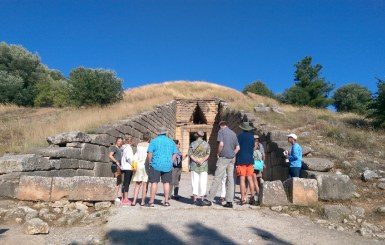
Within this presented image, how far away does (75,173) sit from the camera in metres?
9.73

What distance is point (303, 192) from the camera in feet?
26.1

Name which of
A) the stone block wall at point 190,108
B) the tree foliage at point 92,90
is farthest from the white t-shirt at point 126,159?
the stone block wall at point 190,108

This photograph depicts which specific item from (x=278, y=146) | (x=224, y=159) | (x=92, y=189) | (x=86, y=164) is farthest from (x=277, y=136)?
(x=92, y=189)

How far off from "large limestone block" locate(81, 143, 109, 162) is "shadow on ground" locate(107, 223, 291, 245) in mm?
4318

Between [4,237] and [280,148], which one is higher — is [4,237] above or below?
below

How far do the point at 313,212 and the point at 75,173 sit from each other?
5.84 meters

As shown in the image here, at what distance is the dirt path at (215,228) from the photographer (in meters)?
5.90

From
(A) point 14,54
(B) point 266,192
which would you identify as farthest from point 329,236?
(A) point 14,54

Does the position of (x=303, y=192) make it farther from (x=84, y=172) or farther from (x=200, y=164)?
(x=84, y=172)

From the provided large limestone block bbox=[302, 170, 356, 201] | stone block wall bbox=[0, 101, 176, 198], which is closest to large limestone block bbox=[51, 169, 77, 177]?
stone block wall bbox=[0, 101, 176, 198]

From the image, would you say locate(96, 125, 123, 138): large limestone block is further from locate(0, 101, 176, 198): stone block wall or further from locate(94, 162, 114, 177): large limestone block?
locate(94, 162, 114, 177): large limestone block

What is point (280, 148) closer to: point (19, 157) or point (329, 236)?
point (329, 236)

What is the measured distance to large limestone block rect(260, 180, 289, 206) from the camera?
8040 mm

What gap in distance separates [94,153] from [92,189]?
117 inches
